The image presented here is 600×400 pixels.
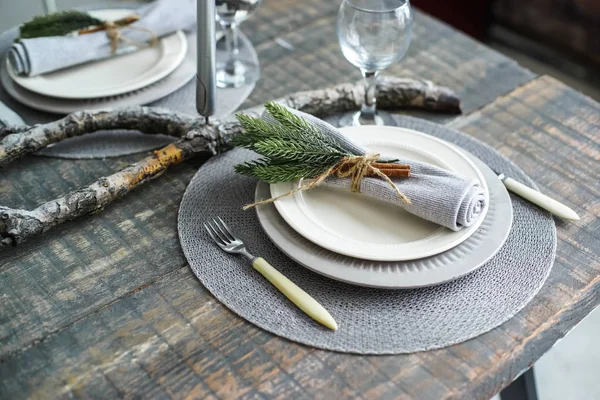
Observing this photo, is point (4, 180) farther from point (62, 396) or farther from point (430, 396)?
point (430, 396)

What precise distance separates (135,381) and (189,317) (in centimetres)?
9

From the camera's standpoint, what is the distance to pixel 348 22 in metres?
0.93

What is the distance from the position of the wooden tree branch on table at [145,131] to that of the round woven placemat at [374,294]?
10cm

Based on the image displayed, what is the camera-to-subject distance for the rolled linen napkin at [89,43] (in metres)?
1.06

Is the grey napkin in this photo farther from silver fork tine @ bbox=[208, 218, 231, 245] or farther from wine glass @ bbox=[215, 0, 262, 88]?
wine glass @ bbox=[215, 0, 262, 88]

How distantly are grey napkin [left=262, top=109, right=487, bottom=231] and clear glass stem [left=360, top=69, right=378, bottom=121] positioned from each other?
183mm

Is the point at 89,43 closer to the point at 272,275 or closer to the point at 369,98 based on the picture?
the point at 369,98

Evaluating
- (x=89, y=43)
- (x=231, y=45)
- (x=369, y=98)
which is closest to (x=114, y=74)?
(x=89, y=43)

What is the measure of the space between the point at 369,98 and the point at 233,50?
30cm

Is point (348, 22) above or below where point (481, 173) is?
above

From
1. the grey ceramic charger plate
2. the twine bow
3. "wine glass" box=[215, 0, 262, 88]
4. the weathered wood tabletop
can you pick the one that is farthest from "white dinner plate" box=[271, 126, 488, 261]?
the twine bow

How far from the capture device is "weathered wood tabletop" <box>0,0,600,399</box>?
0.66 metres

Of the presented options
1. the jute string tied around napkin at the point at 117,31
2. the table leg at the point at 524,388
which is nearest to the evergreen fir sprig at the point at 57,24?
the jute string tied around napkin at the point at 117,31

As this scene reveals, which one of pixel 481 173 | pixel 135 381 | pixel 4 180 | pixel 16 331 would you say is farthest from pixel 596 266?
pixel 4 180
